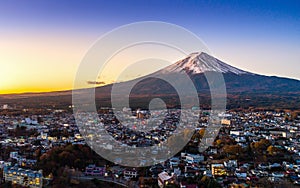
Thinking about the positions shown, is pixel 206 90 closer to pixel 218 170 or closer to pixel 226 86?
pixel 226 86

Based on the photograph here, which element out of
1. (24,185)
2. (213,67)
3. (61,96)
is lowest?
(24,185)

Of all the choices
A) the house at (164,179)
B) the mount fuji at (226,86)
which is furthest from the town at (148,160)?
the mount fuji at (226,86)

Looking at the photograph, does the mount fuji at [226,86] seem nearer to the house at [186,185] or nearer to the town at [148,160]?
the town at [148,160]

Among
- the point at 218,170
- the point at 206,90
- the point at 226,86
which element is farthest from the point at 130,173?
the point at 226,86

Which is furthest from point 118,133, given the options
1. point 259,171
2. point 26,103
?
point 26,103

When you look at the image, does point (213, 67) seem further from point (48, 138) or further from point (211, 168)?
point (211, 168)

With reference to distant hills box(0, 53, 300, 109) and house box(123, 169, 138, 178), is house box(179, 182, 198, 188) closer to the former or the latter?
house box(123, 169, 138, 178)

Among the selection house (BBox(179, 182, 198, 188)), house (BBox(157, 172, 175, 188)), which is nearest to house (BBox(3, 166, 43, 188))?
house (BBox(157, 172, 175, 188))

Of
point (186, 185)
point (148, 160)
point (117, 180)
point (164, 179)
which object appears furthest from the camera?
point (148, 160)
